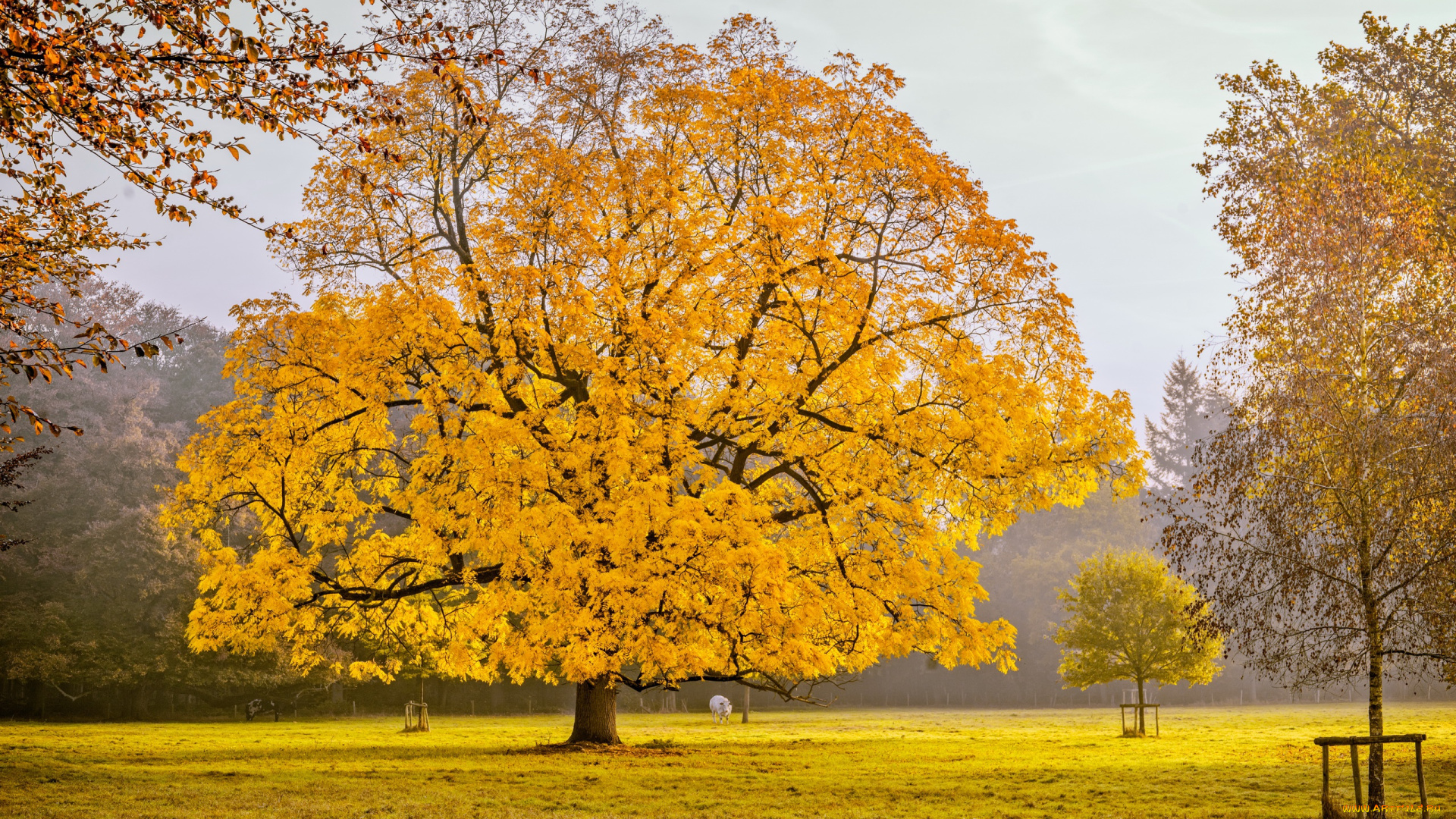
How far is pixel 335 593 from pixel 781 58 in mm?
12735

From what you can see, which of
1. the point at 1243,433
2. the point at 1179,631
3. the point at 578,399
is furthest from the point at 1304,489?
the point at 1179,631

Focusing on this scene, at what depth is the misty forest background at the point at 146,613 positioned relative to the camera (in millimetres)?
38344

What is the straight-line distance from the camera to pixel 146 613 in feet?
130

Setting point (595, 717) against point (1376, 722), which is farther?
point (595, 717)

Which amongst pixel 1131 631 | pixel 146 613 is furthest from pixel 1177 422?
pixel 146 613

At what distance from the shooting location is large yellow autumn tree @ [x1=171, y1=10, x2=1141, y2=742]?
1439cm

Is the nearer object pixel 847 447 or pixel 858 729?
pixel 847 447

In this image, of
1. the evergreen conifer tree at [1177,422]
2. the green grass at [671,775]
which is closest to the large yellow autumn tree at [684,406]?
the green grass at [671,775]

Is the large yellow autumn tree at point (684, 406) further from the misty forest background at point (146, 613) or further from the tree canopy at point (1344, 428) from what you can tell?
the misty forest background at point (146, 613)

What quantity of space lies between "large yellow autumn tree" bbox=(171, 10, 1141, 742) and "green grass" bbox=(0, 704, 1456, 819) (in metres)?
1.83

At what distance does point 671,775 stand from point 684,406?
619 centimetres

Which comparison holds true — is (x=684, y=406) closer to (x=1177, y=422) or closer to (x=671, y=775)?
(x=671, y=775)

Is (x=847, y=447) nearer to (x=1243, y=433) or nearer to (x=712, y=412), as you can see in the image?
(x=712, y=412)

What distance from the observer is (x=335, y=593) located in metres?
17.5
